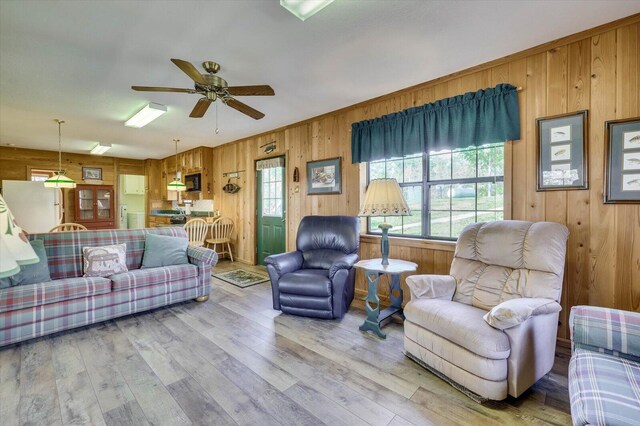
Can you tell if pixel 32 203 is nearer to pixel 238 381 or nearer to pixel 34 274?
pixel 34 274

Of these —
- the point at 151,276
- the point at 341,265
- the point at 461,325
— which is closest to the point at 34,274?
the point at 151,276

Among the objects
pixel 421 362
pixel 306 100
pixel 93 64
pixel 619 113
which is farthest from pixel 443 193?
pixel 93 64

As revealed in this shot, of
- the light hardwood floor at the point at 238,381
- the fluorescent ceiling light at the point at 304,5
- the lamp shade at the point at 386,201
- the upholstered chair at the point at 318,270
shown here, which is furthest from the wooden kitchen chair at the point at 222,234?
the fluorescent ceiling light at the point at 304,5

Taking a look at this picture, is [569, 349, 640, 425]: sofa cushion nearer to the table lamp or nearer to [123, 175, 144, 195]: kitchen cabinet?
the table lamp

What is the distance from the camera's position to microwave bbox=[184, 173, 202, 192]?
21.3 ft

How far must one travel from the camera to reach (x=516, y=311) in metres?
1.65

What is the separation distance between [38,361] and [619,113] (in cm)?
480

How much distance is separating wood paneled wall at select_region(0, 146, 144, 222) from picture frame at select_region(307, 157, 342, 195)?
21.4ft

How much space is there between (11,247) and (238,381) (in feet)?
5.43

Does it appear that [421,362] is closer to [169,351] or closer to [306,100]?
[169,351]

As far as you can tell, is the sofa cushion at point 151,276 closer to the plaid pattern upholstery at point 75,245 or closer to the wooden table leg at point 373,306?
the plaid pattern upholstery at point 75,245

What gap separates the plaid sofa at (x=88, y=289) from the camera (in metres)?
2.43

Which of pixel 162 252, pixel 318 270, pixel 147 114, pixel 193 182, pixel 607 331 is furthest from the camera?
pixel 193 182

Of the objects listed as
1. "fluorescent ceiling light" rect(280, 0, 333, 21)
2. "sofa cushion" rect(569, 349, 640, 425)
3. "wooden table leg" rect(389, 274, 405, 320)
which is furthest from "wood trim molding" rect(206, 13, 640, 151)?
"sofa cushion" rect(569, 349, 640, 425)
